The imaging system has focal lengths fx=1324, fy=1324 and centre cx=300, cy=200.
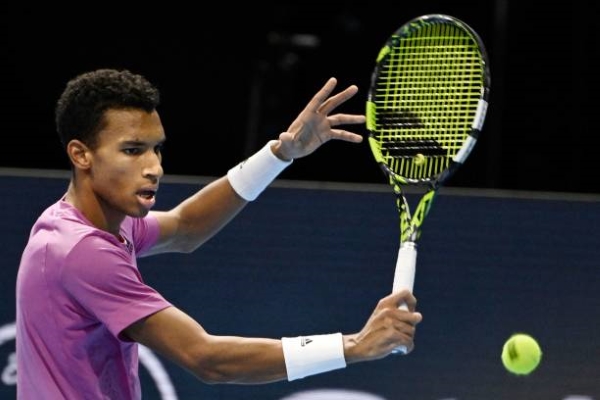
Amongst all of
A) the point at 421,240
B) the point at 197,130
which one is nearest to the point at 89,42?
the point at 197,130

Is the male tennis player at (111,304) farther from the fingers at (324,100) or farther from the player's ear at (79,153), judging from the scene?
the fingers at (324,100)

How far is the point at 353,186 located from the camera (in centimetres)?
442

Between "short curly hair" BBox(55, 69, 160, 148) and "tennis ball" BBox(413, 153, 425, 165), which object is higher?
"short curly hair" BBox(55, 69, 160, 148)

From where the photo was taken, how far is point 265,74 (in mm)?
7074

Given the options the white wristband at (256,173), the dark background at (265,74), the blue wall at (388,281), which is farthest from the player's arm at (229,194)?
the dark background at (265,74)

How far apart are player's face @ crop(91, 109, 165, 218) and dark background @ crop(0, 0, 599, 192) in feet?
10.9

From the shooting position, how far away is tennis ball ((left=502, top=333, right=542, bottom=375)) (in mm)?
3932

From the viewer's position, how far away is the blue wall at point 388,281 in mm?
4312

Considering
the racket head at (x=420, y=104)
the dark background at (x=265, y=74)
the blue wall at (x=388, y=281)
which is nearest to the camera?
the racket head at (x=420, y=104)

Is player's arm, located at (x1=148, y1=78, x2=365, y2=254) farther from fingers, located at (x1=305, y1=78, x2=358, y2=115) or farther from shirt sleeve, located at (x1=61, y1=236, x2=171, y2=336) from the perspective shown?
shirt sleeve, located at (x1=61, y1=236, x2=171, y2=336)

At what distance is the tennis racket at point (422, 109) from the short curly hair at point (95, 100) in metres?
0.74

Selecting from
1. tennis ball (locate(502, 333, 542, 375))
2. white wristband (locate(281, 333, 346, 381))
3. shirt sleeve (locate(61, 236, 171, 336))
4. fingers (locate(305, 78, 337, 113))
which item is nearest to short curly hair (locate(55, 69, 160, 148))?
shirt sleeve (locate(61, 236, 171, 336))

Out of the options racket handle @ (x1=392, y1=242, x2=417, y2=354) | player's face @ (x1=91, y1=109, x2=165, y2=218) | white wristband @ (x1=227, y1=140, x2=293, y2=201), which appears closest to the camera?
racket handle @ (x1=392, y1=242, x2=417, y2=354)

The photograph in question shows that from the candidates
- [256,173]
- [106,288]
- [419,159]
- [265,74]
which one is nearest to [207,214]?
[256,173]
